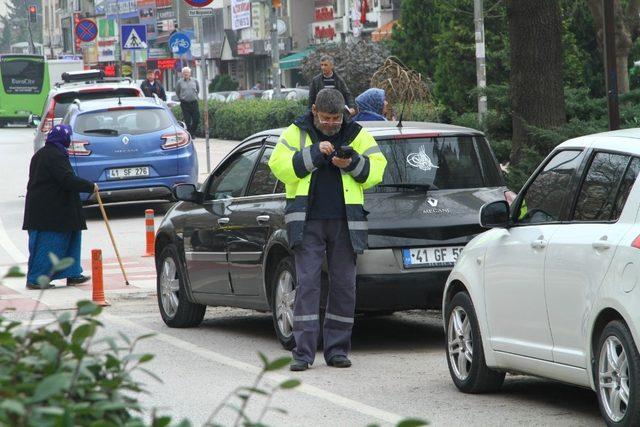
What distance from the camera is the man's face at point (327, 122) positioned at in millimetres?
10102

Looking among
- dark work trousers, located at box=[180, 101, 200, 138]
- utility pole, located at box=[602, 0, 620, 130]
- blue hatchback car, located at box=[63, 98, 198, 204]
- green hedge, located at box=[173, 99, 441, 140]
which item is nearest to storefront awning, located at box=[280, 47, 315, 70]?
green hedge, located at box=[173, 99, 441, 140]

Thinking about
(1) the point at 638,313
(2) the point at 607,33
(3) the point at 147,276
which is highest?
(2) the point at 607,33

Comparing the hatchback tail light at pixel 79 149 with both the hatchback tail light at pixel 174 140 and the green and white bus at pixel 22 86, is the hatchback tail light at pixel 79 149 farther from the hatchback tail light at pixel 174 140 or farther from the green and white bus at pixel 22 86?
the green and white bus at pixel 22 86

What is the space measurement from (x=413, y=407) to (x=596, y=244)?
1625 millimetres

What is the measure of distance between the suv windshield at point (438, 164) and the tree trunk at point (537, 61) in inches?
162

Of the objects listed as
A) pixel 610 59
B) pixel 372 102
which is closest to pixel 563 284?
pixel 610 59

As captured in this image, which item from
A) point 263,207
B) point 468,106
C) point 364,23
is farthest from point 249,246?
point 364,23

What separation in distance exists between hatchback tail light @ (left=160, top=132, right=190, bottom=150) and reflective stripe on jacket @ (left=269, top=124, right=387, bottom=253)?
1304 cm

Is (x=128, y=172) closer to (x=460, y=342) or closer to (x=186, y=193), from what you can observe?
(x=186, y=193)

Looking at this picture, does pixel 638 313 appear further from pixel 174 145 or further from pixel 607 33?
pixel 174 145

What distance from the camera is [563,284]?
7914 mm

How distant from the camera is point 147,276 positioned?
1698 cm

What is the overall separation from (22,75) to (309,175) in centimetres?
6644

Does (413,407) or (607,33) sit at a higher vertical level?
(607,33)
